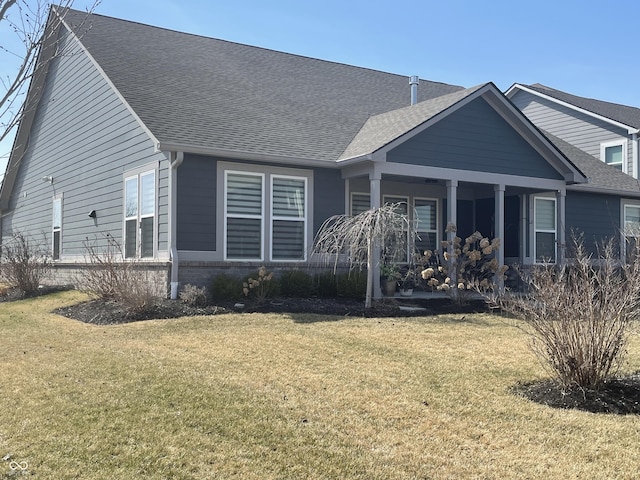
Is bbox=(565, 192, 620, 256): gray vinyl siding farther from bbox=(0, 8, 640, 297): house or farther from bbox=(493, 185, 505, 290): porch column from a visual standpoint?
bbox=(493, 185, 505, 290): porch column

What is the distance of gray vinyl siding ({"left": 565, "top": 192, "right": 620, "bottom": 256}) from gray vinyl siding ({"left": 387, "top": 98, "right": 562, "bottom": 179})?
9.21 feet

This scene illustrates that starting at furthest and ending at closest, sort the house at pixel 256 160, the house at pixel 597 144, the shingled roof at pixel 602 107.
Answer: the shingled roof at pixel 602 107
the house at pixel 597 144
the house at pixel 256 160

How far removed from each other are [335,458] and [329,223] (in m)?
9.55

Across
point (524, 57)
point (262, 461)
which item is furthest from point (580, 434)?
point (524, 57)

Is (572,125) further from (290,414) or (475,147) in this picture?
(290,414)

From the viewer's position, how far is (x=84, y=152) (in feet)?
55.1

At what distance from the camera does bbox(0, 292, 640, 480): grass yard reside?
414 centimetres

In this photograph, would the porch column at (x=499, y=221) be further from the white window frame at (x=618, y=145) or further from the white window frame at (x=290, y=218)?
the white window frame at (x=618, y=145)

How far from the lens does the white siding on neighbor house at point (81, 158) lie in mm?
14008

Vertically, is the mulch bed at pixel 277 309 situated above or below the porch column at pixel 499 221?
below

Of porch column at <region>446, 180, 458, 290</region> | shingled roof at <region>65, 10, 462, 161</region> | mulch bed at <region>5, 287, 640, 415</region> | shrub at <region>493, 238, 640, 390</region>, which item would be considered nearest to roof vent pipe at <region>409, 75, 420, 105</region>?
shingled roof at <region>65, 10, 462, 161</region>

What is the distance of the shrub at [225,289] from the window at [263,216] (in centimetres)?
75

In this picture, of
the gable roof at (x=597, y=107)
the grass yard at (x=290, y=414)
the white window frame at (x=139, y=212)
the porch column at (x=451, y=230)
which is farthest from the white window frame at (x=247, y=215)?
the gable roof at (x=597, y=107)

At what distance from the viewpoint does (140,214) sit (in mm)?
13414
